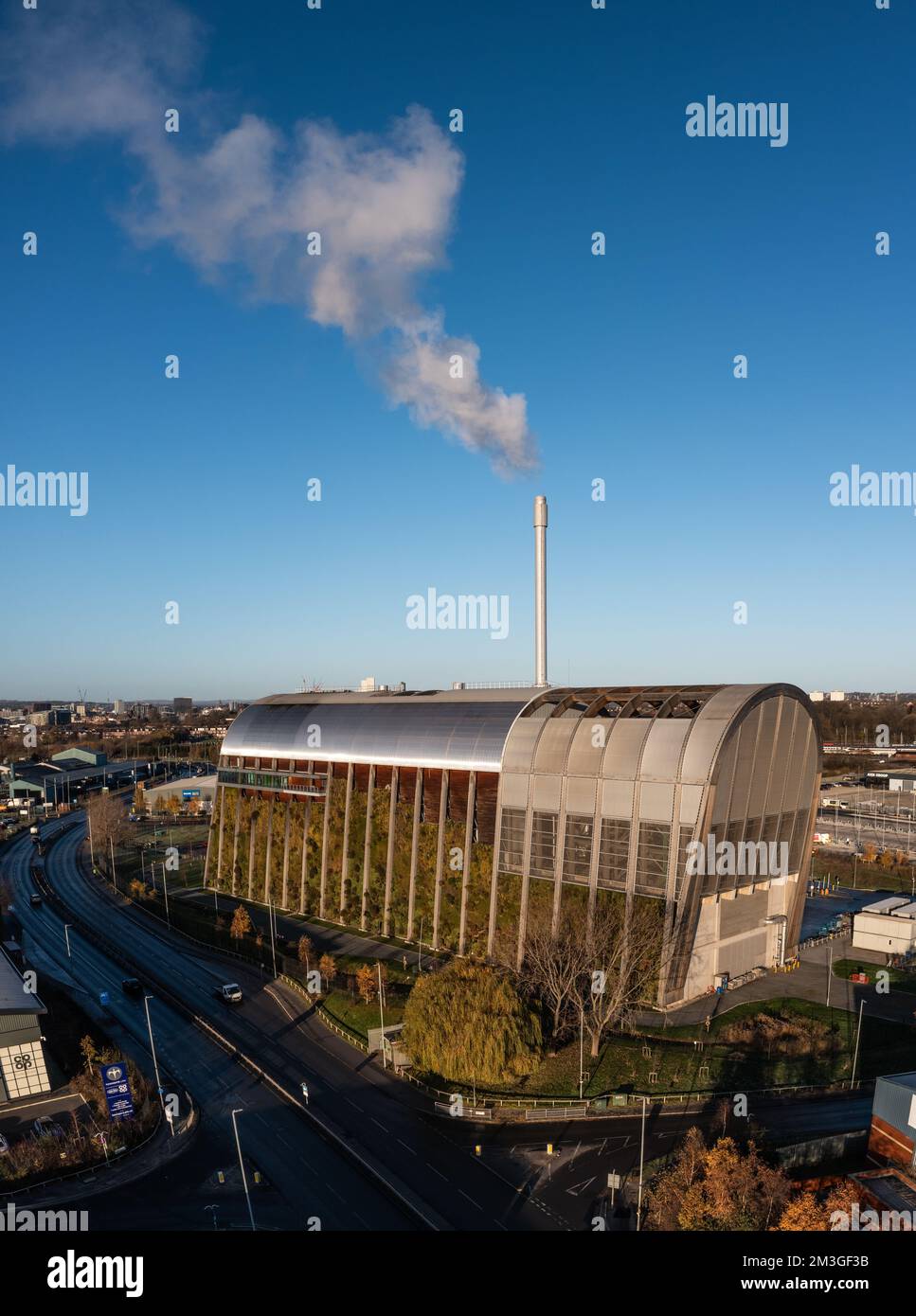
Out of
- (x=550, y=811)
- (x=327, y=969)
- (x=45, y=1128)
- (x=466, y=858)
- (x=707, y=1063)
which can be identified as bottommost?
(x=45, y=1128)

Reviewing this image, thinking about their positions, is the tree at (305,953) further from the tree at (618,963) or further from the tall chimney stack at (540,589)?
the tall chimney stack at (540,589)

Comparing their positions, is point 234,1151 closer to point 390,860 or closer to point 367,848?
point 390,860

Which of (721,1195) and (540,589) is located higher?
(540,589)

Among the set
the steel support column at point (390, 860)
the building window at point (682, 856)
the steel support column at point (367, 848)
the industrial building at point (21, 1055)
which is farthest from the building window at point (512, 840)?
the industrial building at point (21, 1055)

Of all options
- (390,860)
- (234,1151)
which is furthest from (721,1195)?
(390,860)

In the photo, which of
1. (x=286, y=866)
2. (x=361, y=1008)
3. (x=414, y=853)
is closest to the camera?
(x=361, y=1008)
